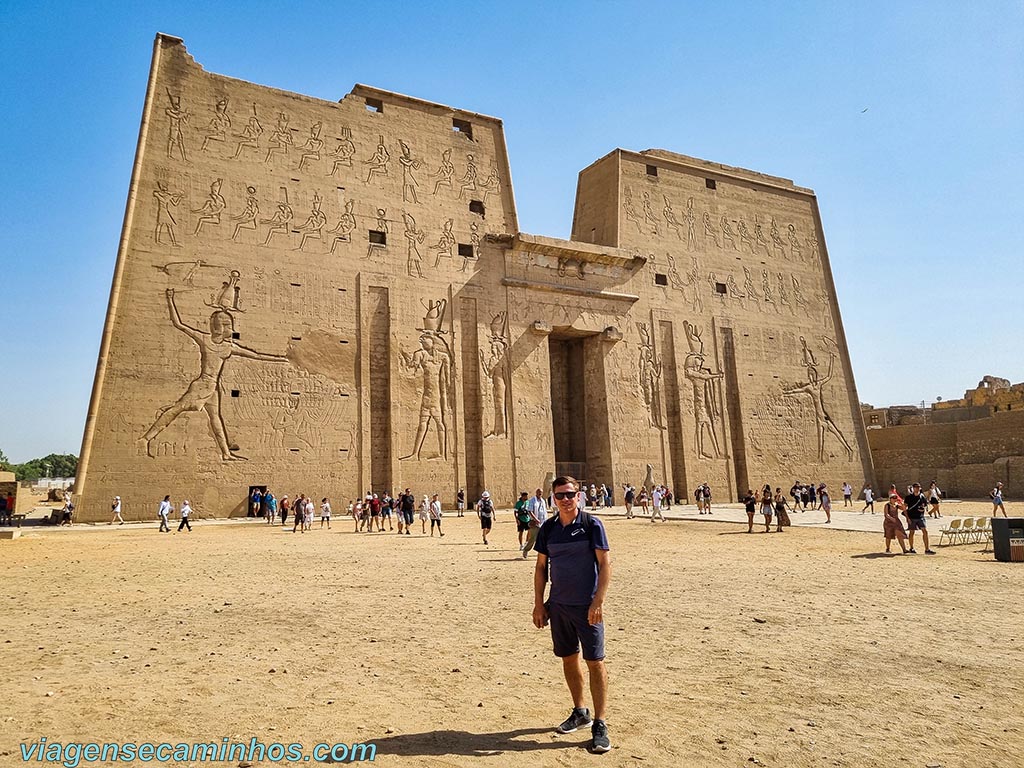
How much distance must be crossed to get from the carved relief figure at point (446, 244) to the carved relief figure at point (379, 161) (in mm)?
2853

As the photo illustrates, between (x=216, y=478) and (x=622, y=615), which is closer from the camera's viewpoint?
(x=622, y=615)

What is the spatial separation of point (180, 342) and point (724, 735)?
1984 cm

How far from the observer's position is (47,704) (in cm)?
375

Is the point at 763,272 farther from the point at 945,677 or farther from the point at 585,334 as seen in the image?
the point at 945,677

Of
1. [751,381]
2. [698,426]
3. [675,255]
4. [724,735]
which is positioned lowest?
[724,735]

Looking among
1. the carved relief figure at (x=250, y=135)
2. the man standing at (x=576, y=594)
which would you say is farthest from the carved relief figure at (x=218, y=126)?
the man standing at (x=576, y=594)

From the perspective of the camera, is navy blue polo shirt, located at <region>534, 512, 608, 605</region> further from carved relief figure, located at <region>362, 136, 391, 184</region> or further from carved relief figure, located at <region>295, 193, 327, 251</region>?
carved relief figure, located at <region>362, 136, 391, 184</region>

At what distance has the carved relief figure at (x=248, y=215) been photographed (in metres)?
21.2

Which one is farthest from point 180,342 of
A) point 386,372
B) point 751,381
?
point 751,381

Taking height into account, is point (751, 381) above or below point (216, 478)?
above

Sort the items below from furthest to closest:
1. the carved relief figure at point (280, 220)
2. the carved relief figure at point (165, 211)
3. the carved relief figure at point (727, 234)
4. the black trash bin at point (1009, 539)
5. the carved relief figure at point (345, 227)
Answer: the carved relief figure at point (727, 234) < the carved relief figure at point (345, 227) < the carved relief figure at point (280, 220) < the carved relief figure at point (165, 211) < the black trash bin at point (1009, 539)

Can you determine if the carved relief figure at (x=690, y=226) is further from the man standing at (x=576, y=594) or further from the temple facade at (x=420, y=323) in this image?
the man standing at (x=576, y=594)

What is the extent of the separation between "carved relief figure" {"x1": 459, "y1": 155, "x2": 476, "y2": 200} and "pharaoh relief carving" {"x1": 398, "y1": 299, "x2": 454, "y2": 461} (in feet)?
15.5

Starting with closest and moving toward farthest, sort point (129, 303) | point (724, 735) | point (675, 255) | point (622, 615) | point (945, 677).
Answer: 1. point (724, 735)
2. point (945, 677)
3. point (622, 615)
4. point (129, 303)
5. point (675, 255)
